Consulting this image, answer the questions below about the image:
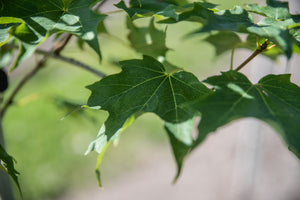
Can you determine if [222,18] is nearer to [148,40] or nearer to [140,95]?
[140,95]

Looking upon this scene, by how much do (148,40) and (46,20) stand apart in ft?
1.37

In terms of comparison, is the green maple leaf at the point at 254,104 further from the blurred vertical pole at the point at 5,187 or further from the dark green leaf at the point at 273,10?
the blurred vertical pole at the point at 5,187

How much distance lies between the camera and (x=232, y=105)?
0.57 meters

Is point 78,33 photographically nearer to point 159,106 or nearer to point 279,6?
point 159,106

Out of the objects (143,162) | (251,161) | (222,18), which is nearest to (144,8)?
(222,18)

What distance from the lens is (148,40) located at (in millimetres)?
1029

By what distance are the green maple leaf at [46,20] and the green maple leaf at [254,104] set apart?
0.24m

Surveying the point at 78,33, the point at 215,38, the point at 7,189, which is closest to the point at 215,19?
the point at 78,33

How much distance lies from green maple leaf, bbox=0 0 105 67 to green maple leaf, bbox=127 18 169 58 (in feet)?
1.04

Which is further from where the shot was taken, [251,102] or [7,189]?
[7,189]

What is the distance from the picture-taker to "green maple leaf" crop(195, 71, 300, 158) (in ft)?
1.75

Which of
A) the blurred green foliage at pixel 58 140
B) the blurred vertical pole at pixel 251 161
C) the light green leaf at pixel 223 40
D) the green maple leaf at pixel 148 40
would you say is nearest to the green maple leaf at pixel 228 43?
the light green leaf at pixel 223 40

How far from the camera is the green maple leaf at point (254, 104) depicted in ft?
1.75

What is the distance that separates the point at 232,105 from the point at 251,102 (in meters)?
0.05
